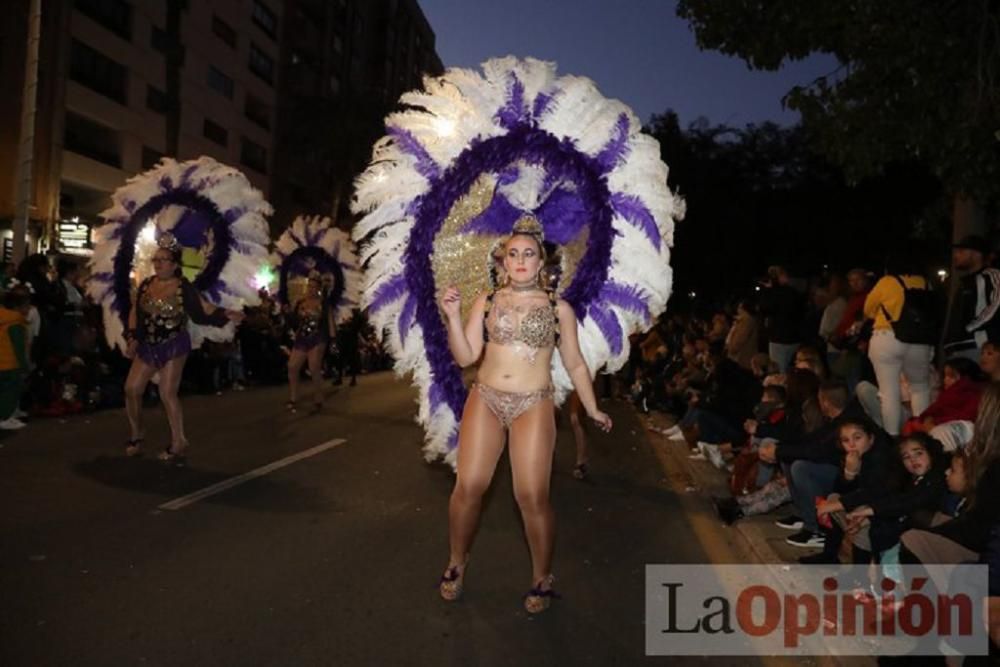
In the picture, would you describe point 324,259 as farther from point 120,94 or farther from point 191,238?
point 120,94

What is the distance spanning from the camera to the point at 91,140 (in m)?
32.0

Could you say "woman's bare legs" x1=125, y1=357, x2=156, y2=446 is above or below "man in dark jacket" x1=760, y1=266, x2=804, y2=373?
below

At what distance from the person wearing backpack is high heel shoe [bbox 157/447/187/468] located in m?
6.51

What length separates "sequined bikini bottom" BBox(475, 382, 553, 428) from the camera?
16.7 feet

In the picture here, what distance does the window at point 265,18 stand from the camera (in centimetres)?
4484

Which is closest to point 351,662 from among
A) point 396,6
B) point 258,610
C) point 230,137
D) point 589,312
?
point 258,610

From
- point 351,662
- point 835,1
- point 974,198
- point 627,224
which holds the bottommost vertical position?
point 351,662

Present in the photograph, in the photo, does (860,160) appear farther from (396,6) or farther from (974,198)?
(396,6)

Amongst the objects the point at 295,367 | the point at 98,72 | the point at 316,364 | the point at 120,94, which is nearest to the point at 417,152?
the point at 295,367

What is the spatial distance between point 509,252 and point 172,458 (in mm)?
5271

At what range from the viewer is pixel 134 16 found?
32.2 m

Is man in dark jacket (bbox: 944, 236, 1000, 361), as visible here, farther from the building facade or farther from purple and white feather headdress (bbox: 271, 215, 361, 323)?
the building facade

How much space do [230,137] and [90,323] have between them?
30050mm

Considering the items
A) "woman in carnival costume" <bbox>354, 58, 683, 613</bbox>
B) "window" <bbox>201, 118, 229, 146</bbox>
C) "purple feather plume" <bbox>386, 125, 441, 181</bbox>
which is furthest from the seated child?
"window" <bbox>201, 118, 229, 146</bbox>
